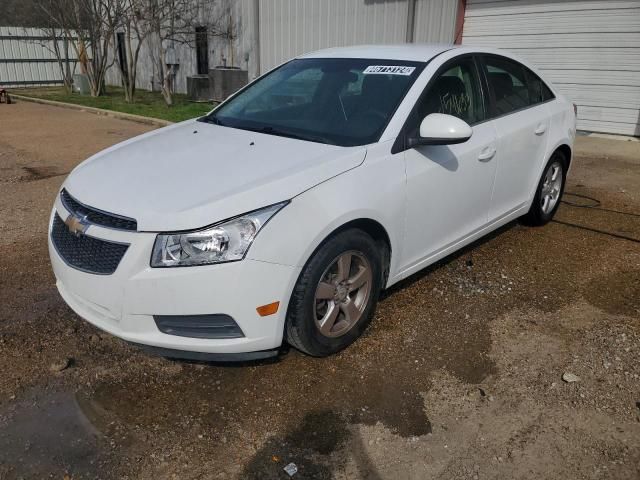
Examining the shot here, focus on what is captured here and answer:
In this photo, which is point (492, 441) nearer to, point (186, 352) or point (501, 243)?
point (186, 352)

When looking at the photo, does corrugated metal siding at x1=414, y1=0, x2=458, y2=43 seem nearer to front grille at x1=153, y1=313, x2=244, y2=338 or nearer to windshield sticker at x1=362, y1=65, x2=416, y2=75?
windshield sticker at x1=362, y1=65, x2=416, y2=75

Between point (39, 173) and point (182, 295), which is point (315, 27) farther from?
point (182, 295)

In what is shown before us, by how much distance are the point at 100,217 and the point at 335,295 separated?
129 cm

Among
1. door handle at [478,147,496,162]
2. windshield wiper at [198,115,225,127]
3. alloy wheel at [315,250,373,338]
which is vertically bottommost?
alloy wheel at [315,250,373,338]

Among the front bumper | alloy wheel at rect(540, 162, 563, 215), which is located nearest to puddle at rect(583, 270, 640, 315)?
alloy wheel at rect(540, 162, 563, 215)

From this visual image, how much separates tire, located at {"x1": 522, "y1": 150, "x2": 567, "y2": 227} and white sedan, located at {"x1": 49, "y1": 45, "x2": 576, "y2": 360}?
626mm

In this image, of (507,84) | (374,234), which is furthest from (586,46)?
(374,234)

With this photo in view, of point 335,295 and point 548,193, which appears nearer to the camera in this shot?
point 335,295

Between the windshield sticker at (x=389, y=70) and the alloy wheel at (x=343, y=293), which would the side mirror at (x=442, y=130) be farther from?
the alloy wheel at (x=343, y=293)

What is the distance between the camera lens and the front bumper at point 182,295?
262 cm

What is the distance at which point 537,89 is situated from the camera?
4.91m

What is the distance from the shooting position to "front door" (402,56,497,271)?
3.47m

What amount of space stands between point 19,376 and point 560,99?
4810mm

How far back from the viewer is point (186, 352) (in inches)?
110
